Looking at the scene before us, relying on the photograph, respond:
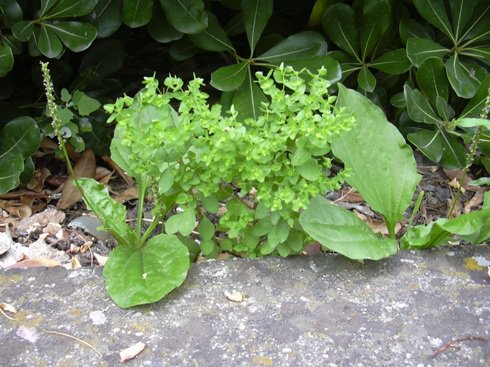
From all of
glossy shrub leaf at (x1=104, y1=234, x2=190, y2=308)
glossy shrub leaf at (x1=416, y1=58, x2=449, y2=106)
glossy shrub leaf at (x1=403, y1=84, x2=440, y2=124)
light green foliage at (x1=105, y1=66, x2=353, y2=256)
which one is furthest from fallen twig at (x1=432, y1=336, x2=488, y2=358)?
glossy shrub leaf at (x1=416, y1=58, x2=449, y2=106)

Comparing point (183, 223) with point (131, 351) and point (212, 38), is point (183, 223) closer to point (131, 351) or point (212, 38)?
point (131, 351)

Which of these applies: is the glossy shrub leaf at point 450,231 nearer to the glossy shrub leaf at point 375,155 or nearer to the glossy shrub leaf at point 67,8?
the glossy shrub leaf at point 375,155

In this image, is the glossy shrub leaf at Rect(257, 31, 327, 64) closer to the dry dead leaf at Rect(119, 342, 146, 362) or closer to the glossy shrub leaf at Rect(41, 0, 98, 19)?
the glossy shrub leaf at Rect(41, 0, 98, 19)

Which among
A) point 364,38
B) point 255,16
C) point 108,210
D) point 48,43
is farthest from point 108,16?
point 364,38

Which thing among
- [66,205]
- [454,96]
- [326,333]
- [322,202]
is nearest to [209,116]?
[322,202]

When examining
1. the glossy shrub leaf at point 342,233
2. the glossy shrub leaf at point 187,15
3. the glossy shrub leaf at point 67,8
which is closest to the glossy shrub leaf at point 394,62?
the glossy shrub leaf at point 187,15

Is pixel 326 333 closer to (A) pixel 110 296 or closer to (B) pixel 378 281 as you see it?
(B) pixel 378 281
